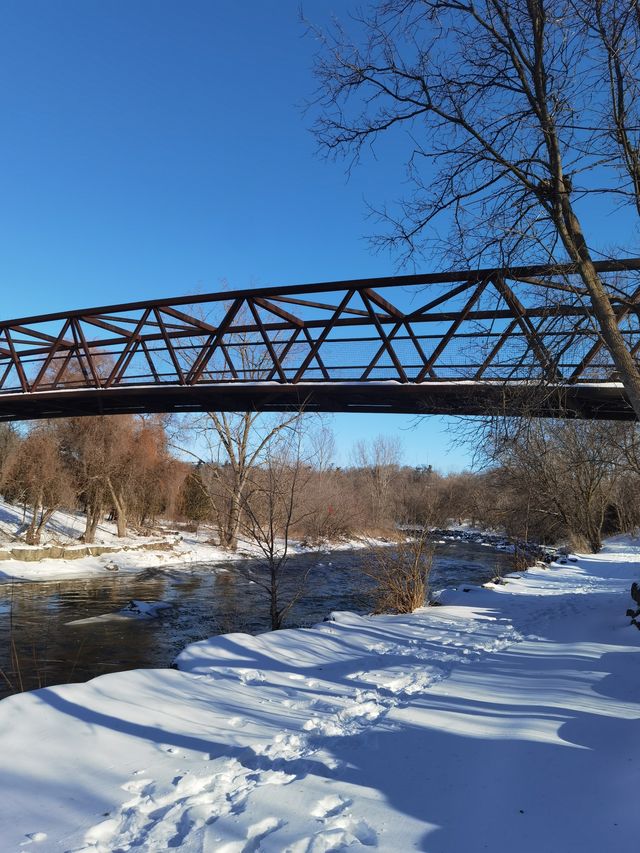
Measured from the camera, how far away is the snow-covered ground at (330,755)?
3.04m

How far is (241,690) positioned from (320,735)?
1514 millimetres

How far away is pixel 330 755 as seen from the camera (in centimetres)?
411

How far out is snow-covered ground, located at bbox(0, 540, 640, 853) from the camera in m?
3.04

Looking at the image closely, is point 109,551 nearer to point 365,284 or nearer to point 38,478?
point 38,478

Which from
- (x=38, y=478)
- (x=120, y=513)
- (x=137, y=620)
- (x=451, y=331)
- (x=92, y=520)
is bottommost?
(x=137, y=620)

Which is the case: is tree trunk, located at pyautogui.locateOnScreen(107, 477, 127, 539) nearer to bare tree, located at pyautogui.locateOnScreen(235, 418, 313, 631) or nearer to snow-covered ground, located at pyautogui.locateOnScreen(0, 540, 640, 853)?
bare tree, located at pyautogui.locateOnScreen(235, 418, 313, 631)

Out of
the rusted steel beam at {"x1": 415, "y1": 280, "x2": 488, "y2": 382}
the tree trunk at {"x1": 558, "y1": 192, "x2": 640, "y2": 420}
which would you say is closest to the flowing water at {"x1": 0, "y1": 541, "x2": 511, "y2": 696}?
the rusted steel beam at {"x1": 415, "y1": 280, "x2": 488, "y2": 382}

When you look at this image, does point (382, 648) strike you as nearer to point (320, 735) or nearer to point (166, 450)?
point (320, 735)

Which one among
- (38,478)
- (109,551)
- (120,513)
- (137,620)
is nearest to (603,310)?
(137,620)

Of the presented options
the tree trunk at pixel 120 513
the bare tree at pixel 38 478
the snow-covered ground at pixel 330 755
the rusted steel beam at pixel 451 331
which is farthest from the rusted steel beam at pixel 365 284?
the tree trunk at pixel 120 513

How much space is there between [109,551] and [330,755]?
82.0 feet

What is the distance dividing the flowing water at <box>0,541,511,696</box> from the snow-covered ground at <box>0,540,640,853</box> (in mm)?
2646

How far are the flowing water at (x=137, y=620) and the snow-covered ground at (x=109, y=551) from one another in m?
1.84

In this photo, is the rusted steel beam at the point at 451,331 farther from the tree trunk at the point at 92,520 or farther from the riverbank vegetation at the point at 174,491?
the tree trunk at the point at 92,520
